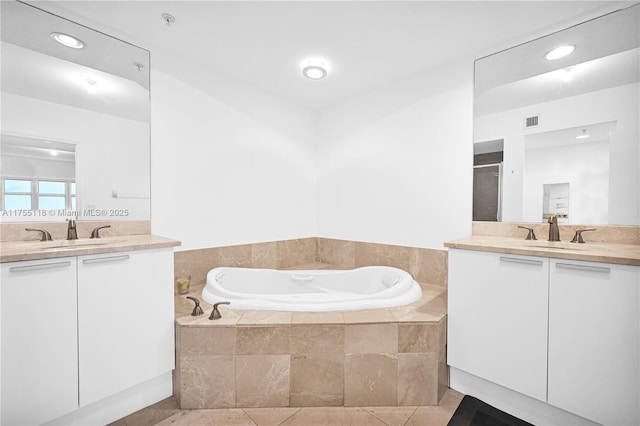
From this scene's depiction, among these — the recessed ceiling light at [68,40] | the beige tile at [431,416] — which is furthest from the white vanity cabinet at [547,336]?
the recessed ceiling light at [68,40]

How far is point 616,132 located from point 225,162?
269 centimetres

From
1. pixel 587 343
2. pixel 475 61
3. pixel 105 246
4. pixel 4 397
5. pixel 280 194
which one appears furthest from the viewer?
pixel 280 194

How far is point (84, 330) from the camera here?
1349 mm

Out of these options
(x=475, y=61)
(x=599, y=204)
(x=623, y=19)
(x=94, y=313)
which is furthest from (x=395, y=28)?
(x=94, y=313)

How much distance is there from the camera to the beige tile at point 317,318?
5.19 feet

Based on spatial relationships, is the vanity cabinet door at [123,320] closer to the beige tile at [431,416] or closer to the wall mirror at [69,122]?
the wall mirror at [69,122]

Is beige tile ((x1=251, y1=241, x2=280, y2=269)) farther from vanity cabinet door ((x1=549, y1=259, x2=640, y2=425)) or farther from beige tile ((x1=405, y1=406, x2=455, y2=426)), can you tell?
vanity cabinet door ((x1=549, y1=259, x2=640, y2=425))

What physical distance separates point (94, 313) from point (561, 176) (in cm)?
280

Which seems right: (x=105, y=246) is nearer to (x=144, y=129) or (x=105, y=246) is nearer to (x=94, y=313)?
(x=94, y=313)

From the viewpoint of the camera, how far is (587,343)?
1.28 meters

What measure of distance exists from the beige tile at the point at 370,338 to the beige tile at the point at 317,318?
8 cm

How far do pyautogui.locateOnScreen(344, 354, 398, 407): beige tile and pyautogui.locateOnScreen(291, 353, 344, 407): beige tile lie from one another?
0.15 ft

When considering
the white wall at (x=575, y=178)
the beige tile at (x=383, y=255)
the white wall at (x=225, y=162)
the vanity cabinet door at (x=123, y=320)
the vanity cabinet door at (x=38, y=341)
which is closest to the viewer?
the vanity cabinet door at (x=38, y=341)

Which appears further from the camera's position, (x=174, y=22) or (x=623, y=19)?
(x=174, y=22)
